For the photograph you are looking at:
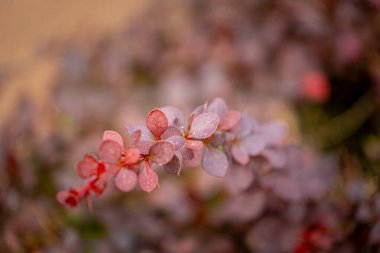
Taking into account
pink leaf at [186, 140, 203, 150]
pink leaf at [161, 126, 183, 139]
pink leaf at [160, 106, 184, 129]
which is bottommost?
pink leaf at [186, 140, 203, 150]

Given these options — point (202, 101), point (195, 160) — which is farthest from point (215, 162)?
point (202, 101)

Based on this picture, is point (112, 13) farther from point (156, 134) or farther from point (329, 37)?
point (156, 134)

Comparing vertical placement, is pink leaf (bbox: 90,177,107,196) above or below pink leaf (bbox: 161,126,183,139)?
below

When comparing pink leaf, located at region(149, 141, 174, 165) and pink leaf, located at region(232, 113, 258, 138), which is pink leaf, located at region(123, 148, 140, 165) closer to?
pink leaf, located at region(149, 141, 174, 165)

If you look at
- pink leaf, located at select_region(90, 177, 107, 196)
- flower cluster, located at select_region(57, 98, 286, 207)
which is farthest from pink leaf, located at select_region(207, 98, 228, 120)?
pink leaf, located at select_region(90, 177, 107, 196)

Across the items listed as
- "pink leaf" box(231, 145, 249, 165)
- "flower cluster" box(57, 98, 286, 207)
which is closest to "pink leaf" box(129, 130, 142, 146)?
"flower cluster" box(57, 98, 286, 207)

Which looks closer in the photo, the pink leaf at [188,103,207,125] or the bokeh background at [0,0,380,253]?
the pink leaf at [188,103,207,125]

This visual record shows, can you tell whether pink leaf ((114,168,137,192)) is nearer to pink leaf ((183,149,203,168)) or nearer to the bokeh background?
pink leaf ((183,149,203,168))
